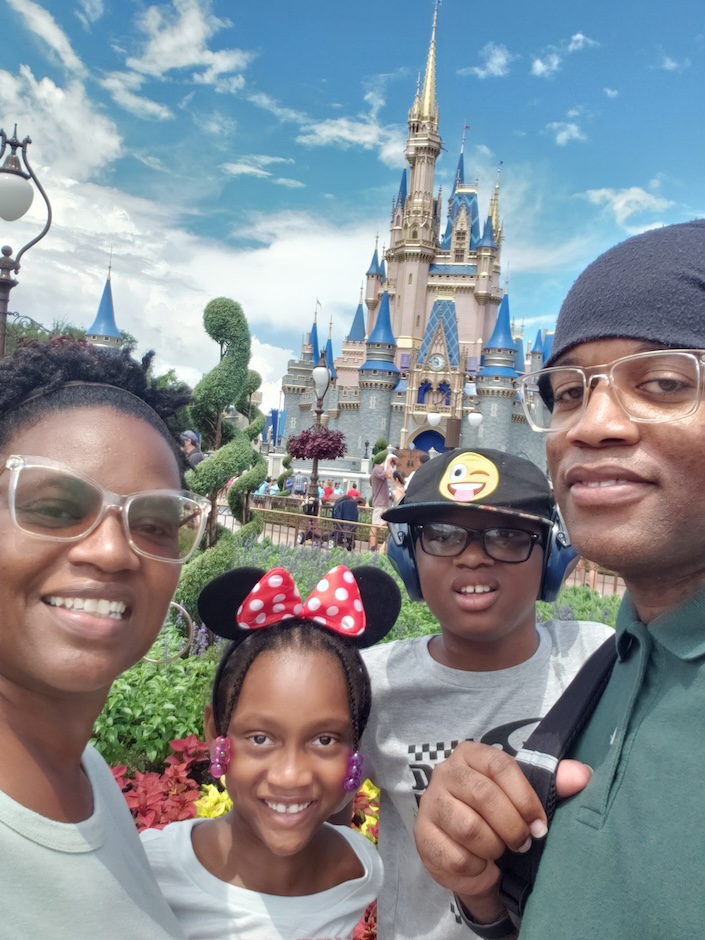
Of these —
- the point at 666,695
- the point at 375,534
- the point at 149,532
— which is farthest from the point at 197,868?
the point at 375,534

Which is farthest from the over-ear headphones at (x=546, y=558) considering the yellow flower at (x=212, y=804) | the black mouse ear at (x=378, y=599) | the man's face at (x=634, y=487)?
the yellow flower at (x=212, y=804)

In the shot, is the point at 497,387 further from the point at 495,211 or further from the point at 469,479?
the point at 469,479

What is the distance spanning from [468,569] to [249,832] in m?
0.94

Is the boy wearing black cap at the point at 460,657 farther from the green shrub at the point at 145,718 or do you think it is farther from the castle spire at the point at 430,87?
the castle spire at the point at 430,87

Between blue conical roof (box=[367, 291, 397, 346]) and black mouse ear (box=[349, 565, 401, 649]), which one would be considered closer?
black mouse ear (box=[349, 565, 401, 649])

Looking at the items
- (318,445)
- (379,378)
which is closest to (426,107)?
(379,378)

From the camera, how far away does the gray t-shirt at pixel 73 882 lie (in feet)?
3.25

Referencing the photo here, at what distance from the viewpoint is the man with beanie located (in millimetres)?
925

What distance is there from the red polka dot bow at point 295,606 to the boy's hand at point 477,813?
718mm

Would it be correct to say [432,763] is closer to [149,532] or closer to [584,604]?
[149,532]

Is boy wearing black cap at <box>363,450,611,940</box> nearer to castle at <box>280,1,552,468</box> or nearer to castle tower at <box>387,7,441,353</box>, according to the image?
castle at <box>280,1,552,468</box>

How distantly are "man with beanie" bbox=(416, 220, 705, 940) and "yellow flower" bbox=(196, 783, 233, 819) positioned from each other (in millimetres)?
2083

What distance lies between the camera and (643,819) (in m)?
0.93

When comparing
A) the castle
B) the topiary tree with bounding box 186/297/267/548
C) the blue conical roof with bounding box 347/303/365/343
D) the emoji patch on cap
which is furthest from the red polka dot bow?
the blue conical roof with bounding box 347/303/365/343
